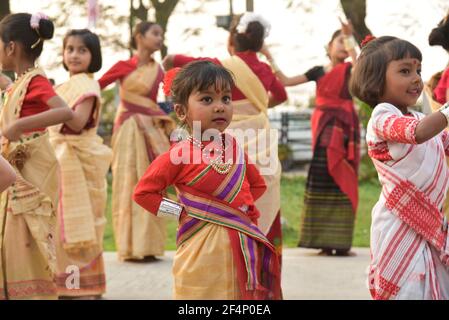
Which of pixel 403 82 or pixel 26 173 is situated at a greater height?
pixel 403 82

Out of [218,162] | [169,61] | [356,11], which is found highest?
[356,11]

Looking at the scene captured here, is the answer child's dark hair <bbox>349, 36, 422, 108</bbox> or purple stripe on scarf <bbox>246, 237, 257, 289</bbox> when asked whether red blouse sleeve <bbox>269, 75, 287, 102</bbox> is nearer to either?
child's dark hair <bbox>349, 36, 422, 108</bbox>

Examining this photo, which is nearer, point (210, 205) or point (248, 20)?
point (210, 205)

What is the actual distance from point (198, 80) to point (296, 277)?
3525 mm

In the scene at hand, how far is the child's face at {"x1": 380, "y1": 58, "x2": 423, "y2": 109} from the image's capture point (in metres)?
3.89

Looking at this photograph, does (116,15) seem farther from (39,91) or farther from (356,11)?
(39,91)

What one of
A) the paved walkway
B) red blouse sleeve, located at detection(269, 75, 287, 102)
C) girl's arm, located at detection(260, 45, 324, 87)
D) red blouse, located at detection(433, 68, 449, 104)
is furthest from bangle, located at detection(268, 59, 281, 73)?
red blouse, located at detection(433, 68, 449, 104)

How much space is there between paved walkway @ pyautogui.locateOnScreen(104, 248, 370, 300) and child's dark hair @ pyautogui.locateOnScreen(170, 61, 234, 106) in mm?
2571

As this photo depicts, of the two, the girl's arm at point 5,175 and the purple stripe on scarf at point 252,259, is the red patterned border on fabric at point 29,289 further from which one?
the girl's arm at point 5,175

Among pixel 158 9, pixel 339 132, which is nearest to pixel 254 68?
pixel 339 132

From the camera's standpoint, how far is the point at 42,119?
16.3ft

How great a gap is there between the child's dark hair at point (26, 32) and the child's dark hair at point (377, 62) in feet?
6.32

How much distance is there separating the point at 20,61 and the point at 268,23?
1.89 metres

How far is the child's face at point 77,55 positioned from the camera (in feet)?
21.5
